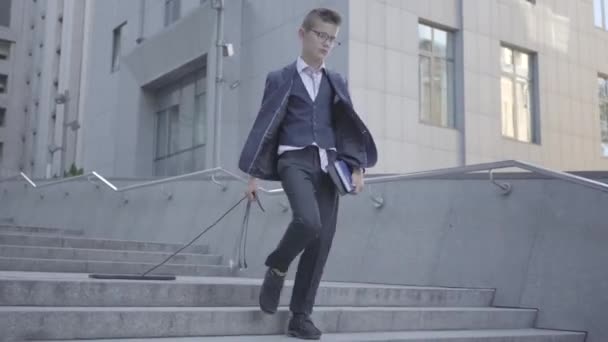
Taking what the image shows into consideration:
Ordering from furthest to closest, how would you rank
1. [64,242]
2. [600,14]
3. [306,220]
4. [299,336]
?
1. [600,14]
2. [64,242]
3. [299,336]
4. [306,220]

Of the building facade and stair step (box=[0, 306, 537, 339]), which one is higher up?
the building facade

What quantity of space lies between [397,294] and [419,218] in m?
1.57

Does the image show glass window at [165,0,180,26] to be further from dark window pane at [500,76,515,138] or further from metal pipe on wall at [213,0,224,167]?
dark window pane at [500,76,515,138]

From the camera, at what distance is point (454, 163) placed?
53.6ft

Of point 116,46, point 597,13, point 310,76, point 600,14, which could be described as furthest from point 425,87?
point 116,46

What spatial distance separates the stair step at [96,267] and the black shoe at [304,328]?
329cm

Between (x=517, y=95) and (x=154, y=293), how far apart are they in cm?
1515

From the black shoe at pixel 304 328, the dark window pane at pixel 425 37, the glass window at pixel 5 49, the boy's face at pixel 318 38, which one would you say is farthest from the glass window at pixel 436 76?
the glass window at pixel 5 49

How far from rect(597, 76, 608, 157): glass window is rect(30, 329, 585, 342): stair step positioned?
52.5ft

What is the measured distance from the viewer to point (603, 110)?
66.5 feet

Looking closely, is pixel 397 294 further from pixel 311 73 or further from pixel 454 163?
pixel 454 163

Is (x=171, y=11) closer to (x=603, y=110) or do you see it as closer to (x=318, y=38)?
(x=603, y=110)

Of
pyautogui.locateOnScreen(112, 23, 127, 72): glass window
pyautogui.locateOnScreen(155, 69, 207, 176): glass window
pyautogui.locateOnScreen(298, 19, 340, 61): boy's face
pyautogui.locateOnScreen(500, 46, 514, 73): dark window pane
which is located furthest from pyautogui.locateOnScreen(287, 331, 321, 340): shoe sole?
pyautogui.locateOnScreen(112, 23, 127, 72): glass window

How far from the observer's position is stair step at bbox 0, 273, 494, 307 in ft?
13.6
